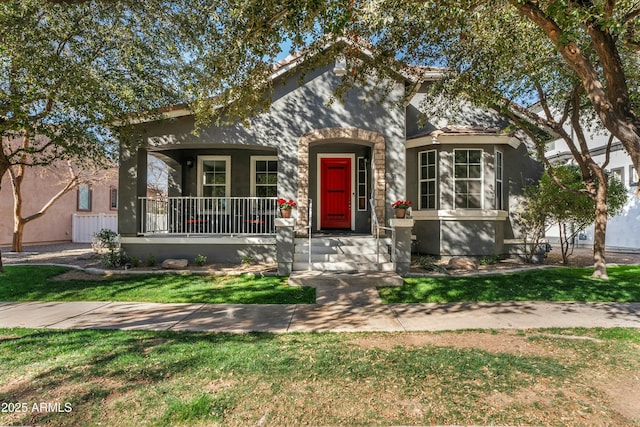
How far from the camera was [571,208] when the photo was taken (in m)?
9.92

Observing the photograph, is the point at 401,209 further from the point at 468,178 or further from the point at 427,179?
the point at 468,178

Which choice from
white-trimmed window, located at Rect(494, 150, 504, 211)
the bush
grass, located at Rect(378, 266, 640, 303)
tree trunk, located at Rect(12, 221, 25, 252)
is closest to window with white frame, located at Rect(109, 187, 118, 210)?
tree trunk, located at Rect(12, 221, 25, 252)

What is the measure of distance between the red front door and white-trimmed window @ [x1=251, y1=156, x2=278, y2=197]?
5.62ft

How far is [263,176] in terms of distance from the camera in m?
12.2

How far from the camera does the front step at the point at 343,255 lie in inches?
338

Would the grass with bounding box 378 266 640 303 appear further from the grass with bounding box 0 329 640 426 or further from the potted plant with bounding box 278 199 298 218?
the potted plant with bounding box 278 199 298 218

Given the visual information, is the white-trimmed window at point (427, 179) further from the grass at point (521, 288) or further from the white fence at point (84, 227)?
the white fence at point (84, 227)

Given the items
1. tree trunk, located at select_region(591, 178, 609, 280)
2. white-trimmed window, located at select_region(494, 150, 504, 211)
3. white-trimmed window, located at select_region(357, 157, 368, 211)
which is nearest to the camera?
tree trunk, located at select_region(591, 178, 609, 280)

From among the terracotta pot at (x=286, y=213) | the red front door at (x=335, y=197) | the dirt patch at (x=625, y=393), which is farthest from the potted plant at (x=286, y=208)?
the dirt patch at (x=625, y=393)

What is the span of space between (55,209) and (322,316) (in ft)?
60.7

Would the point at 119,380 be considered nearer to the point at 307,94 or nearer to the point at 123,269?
the point at 123,269

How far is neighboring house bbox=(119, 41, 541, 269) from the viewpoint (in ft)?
32.3

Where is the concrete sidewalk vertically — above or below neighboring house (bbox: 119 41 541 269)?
below

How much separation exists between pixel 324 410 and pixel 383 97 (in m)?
8.05
